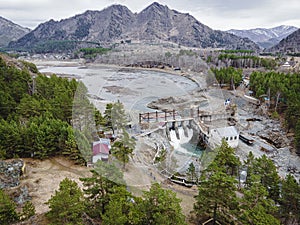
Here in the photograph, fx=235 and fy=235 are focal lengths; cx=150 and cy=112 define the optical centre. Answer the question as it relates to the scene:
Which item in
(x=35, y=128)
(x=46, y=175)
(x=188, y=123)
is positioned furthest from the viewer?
(x=35, y=128)

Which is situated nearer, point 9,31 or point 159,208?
point 159,208

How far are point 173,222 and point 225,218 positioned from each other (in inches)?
66.7

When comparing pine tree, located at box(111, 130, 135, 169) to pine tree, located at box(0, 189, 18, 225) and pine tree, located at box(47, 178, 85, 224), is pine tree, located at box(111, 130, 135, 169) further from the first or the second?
pine tree, located at box(0, 189, 18, 225)

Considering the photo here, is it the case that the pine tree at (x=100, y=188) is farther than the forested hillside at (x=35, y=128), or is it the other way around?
the forested hillside at (x=35, y=128)

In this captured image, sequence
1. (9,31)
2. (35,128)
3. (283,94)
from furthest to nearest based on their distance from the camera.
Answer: (9,31) → (283,94) → (35,128)

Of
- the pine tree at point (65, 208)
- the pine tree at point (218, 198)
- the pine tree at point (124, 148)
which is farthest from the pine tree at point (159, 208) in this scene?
the pine tree at point (65, 208)

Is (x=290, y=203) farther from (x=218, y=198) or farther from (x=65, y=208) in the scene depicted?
(x=65, y=208)

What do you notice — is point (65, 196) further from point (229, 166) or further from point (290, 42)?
point (290, 42)

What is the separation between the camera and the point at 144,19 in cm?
1012

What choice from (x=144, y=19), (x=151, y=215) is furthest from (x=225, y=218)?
(x=144, y=19)

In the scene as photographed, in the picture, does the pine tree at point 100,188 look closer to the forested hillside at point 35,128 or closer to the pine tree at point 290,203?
the forested hillside at point 35,128

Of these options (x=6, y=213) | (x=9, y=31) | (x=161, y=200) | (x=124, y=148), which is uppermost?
(x=9, y=31)

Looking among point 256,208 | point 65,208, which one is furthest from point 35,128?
point 256,208

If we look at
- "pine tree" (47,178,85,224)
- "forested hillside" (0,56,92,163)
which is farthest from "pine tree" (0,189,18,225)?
"forested hillside" (0,56,92,163)
